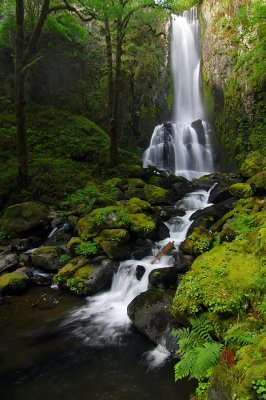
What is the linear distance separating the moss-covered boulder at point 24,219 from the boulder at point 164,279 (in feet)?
15.9

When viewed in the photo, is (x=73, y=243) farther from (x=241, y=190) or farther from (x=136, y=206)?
(x=241, y=190)

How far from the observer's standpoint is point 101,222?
378 inches

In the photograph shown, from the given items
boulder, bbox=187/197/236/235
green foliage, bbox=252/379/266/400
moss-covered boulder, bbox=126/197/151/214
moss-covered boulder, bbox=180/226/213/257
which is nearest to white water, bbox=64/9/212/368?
boulder, bbox=187/197/236/235

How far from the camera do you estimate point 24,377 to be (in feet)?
15.9

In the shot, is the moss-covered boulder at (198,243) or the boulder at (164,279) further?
the moss-covered boulder at (198,243)

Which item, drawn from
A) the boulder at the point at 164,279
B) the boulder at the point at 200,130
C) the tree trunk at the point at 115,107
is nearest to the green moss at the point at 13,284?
the boulder at the point at 164,279

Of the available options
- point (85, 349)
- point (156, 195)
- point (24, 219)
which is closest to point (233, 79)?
point (156, 195)

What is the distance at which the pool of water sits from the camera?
14.7 feet

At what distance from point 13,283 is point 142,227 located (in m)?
3.87

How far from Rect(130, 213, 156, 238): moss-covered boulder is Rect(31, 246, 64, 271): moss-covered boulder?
7.36ft

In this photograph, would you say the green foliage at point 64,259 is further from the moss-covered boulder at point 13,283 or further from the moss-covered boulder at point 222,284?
the moss-covered boulder at point 222,284

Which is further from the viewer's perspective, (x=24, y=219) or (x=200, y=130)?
(x=200, y=130)

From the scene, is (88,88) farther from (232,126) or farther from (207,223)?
(207,223)

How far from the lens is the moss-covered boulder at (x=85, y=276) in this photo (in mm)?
7699
